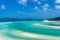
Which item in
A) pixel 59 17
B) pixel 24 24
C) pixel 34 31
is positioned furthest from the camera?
pixel 24 24

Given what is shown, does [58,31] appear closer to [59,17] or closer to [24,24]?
[59,17]

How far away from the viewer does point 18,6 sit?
2740 millimetres

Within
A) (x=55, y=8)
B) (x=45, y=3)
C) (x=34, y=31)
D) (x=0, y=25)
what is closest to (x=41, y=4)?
(x=45, y=3)

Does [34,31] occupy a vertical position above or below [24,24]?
below

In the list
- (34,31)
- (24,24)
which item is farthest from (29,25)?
(34,31)

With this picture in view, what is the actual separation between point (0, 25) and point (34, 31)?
657 mm

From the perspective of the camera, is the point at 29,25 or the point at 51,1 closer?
the point at 51,1

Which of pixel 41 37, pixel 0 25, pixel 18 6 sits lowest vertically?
pixel 41 37

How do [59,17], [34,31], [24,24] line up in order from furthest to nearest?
[24,24] < [34,31] < [59,17]

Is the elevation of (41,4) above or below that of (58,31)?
above

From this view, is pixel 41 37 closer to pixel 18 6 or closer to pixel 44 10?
pixel 44 10

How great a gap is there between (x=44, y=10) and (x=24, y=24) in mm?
596

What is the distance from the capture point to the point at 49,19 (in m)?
2.76

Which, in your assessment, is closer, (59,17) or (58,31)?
(59,17)
